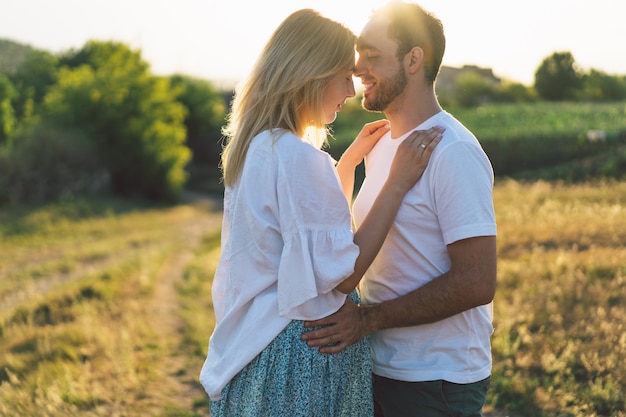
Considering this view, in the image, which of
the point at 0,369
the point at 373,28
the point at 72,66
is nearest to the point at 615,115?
the point at 0,369

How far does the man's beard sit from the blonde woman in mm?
178

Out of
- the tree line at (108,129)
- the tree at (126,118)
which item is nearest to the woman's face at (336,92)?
the tree line at (108,129)

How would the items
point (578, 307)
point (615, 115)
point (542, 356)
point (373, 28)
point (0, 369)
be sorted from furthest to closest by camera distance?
1. point (615, 115)
2. point (0, 369)
3. point (578, 307)
4. point (542, 356)
5. point (373, 28)

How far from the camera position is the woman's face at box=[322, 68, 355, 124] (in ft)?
8.54

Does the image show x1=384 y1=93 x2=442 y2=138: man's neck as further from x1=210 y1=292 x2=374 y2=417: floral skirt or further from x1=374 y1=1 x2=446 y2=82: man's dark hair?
x1=210 y1=292 x2=374 y2=417: floral skirt

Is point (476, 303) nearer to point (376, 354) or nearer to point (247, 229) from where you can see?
point (376, 354)

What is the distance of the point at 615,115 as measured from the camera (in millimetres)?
26688

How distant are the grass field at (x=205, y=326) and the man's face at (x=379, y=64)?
9.18 feet

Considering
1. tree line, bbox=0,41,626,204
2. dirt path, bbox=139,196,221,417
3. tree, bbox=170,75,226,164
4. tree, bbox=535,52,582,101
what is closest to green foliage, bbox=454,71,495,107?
dirt path, bbox=139,196,221,417

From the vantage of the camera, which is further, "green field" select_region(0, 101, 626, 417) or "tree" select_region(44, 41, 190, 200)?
"tree" select_region(44, 41, 190, 200)

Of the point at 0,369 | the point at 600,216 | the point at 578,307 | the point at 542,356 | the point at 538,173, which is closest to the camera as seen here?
the point at 542,356

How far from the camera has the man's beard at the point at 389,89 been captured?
2.76 meters

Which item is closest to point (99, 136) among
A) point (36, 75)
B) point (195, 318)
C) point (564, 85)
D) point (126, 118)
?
point (126, 118)

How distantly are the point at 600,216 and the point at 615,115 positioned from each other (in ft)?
58.9
